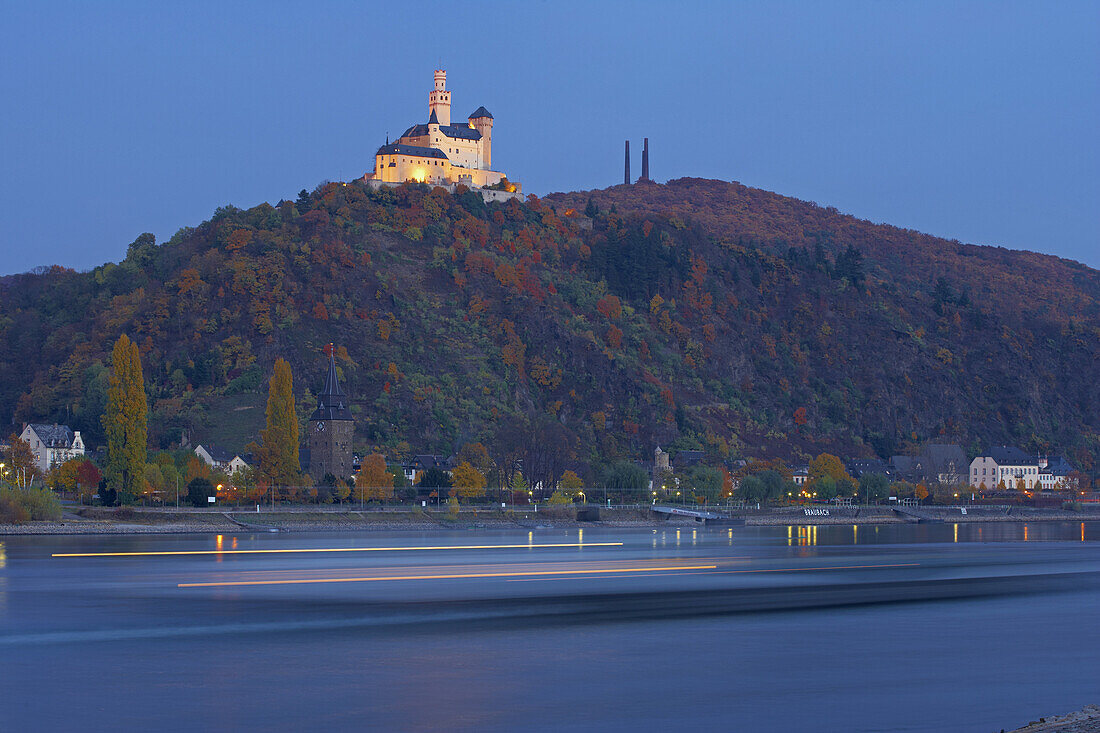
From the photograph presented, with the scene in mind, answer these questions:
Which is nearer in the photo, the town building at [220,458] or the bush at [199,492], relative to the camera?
the bush at [199,492]

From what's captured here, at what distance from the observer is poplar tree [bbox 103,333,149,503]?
75.3m

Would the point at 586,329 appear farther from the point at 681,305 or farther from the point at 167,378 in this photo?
the point at 167,378

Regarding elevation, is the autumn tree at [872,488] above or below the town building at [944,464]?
below

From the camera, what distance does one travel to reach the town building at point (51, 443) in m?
108

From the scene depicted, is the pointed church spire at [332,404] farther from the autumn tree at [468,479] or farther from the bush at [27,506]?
the bush at [27,506]

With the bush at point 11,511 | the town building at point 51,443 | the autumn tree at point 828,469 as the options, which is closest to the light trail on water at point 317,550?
the bush at point 11,511

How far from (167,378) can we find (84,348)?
13723 millimetres

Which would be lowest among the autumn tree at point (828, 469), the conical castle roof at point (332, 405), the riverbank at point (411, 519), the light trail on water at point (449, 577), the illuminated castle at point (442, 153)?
the riverbank at point (411, 519)

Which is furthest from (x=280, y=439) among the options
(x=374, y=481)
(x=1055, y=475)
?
(x=1055, y=475)

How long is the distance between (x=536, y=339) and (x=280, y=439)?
5515 centimetres

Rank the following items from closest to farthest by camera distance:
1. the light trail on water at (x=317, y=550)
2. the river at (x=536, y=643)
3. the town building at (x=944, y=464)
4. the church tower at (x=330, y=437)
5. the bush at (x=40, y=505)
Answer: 1. the river at (x=536, y=643)
2. the light trail on water at (x=317, y=550)
3. the bush at (x=40, y=505)
4. the church tower at (x=330, y=437)
5. the town building at (x=944, y=464)

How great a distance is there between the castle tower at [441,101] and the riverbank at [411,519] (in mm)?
79582

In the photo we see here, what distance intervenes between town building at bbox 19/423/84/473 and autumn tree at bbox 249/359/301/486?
26.3 metres

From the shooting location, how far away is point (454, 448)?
117125 mm
